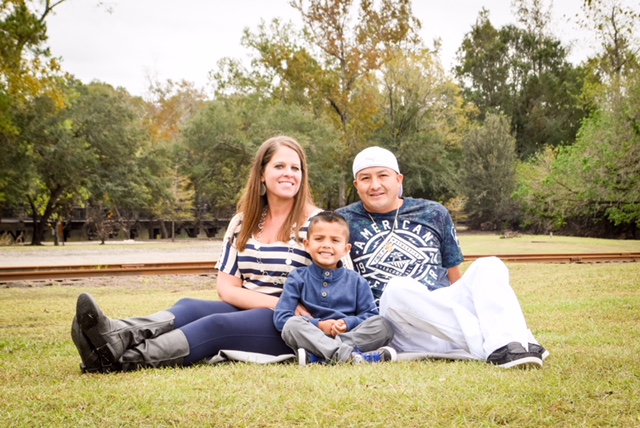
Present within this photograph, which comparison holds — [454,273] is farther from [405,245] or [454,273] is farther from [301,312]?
[301,312]

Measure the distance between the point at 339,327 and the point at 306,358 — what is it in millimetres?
283

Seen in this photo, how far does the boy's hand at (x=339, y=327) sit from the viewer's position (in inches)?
159

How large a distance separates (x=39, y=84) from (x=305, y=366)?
706 inches

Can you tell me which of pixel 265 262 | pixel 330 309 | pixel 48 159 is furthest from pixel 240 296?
pixel 48 159

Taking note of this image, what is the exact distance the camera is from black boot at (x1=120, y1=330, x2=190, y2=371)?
3.78 meters

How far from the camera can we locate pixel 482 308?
382 centimetres

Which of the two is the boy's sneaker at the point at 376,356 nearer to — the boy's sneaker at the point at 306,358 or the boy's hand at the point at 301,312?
the boy's sneaker at the point at 306,358

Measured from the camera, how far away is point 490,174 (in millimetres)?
38312

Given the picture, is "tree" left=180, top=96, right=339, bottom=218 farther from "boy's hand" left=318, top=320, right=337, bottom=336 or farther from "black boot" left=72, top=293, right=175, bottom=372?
"black boot" left=72, top=293, right=175, bottom=372

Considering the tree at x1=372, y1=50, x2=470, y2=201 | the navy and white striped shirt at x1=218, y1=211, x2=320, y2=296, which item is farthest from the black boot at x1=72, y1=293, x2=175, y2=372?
the tree at x1=372, y1=50, x2=470, y2=201

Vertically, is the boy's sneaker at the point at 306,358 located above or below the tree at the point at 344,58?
below

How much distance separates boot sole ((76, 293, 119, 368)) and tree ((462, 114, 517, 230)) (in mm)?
35844

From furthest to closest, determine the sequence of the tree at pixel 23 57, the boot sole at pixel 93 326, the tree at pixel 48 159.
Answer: the tree at pixel 48 159 → the tree at pixel 23 57 → the boot sole at pixel 93 326

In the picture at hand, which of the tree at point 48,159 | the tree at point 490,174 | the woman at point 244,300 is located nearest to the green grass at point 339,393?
the woman at point 244,300
